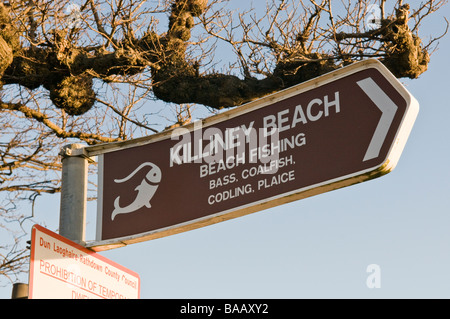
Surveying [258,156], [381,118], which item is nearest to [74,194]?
[258,156]

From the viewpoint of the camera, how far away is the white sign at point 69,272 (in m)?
2.97

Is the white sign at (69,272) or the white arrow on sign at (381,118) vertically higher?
the white arrow on sign at (381,118)

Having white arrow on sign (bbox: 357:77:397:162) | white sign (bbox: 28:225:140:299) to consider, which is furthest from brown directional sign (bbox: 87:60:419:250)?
white sign (bbox: 28:225:140:299)

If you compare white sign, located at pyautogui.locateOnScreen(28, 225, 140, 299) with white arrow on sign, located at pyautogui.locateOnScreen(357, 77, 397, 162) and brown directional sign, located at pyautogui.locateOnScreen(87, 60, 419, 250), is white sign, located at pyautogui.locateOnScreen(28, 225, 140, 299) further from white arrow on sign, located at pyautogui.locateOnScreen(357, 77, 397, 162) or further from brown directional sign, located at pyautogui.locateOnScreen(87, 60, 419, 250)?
white arrow on sign, located at pyautogui.locateOnScreen(357, 77, 397, 162)

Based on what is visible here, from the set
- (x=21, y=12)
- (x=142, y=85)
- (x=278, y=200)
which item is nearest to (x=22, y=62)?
(x=21, y=12)

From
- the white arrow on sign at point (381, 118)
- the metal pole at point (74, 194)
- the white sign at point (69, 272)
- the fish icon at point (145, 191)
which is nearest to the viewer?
the white arrow on sign at point (381, 118)

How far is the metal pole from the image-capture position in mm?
3398

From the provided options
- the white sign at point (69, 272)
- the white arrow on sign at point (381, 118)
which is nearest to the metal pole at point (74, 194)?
the white sign at point (69, 272)

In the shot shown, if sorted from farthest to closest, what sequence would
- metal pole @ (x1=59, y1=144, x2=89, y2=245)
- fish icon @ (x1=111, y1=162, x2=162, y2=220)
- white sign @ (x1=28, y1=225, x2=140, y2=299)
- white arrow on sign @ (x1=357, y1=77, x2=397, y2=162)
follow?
metal pole @ (x1=59, y1=144, x2=89, y2=245) < fish icon @ (x1=111, y1=162, x2=162, y2=220) < white sign @ (x1=28, y1=225, x2=140, y2=299) < white arrow on sign @ (x1=357, y1=77, x2=397, y2=162)

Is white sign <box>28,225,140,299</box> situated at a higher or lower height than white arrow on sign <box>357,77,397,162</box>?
lower

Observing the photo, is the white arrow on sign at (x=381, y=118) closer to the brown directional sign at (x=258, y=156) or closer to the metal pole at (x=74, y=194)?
the brown directional sign at (x=258, y=156)

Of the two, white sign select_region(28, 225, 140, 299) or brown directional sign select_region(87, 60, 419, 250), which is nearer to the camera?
brown directional sign select_region(87, 60, 419, 250)

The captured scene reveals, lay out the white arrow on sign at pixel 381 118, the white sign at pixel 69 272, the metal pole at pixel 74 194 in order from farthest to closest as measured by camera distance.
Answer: the metal pole at pixel 74 194
the white sign at pixel 69 272
the white arrow on sign at pixel 381 118

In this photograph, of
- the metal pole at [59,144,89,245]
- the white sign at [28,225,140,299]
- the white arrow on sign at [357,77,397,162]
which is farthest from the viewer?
the metal pole at [59,144,89,245]
